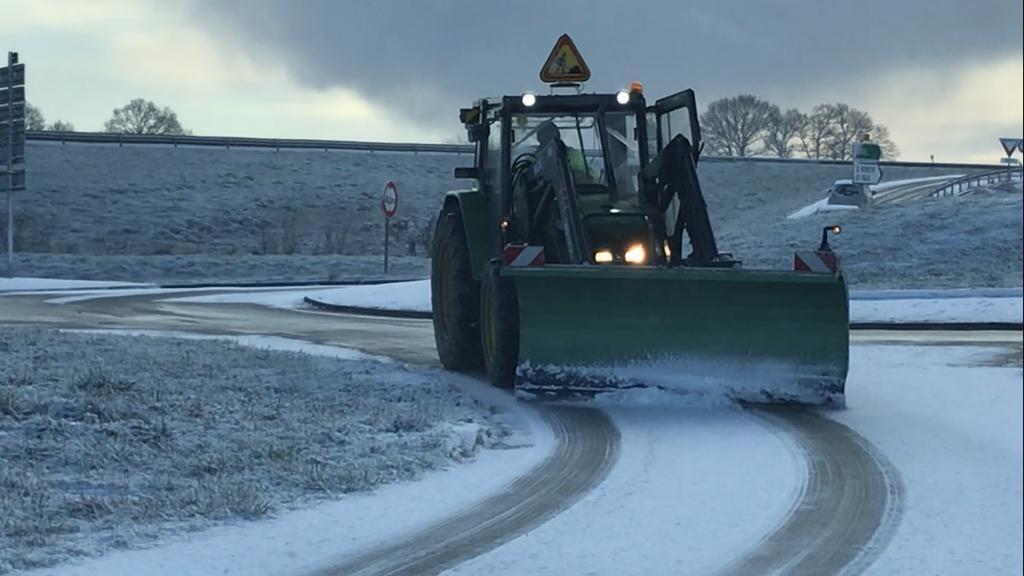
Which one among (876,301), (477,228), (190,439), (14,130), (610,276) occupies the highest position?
(14,130)

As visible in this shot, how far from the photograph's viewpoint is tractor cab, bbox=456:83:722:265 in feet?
33.8

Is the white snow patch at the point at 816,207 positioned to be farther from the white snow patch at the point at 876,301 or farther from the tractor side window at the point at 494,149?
the tractor side window at the point at 494,149

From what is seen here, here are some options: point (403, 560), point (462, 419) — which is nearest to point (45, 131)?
point (462, 419)

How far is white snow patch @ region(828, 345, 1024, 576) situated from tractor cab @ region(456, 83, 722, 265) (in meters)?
2.08

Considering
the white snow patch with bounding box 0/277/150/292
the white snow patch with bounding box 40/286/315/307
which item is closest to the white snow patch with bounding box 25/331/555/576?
the white snow patch with bounding box 40/286/315/307

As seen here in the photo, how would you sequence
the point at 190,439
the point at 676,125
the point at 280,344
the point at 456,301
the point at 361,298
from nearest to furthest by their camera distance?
the point at 190,439
the point at 676,125
the point at 456,301
the point at 280,344
the point at 361,298

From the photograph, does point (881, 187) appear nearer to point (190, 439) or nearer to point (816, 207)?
point (816, 207)

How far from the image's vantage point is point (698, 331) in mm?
9305

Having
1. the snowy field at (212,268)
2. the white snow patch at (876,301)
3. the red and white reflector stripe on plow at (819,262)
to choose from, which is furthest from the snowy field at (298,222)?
the red and white reflector stripe on plow at (819,262)

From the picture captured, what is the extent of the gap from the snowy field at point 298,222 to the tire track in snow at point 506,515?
1567 centimetres

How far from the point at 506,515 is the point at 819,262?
165 inches

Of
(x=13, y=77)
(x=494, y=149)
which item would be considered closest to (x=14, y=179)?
(x=13, y=77)

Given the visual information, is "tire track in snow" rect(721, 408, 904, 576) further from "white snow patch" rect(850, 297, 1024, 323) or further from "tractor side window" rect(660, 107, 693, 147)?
"white snow patch" rect(850, 297, 1024, 323)

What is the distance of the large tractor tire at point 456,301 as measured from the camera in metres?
11.9
